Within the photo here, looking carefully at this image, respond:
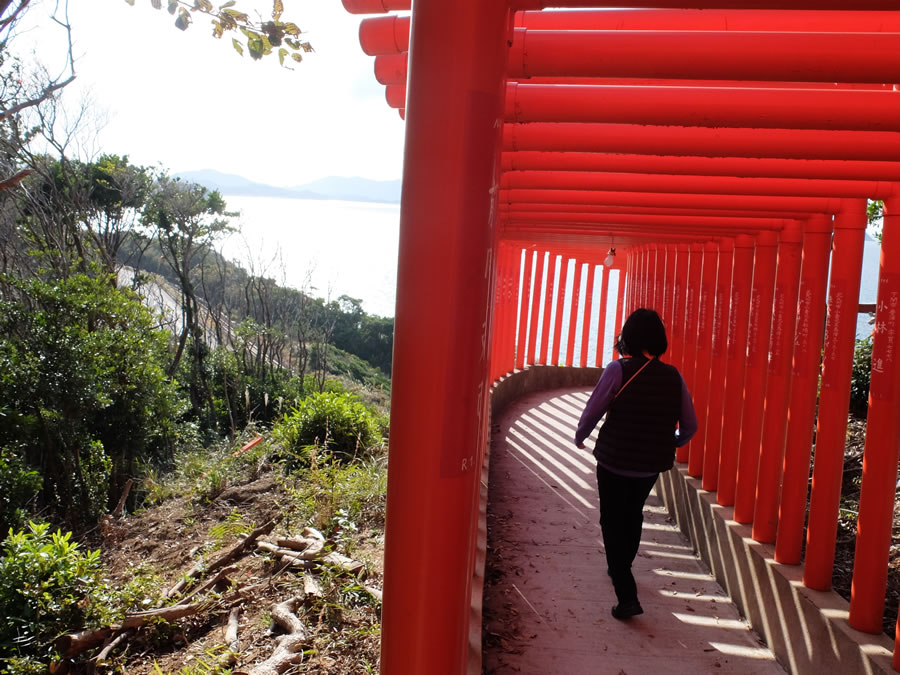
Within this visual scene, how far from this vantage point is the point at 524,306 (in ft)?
39.9

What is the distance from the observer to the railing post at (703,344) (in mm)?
5656

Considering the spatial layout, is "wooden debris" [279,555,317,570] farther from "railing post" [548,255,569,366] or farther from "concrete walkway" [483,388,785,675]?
"railing post" [548,255,569,366]

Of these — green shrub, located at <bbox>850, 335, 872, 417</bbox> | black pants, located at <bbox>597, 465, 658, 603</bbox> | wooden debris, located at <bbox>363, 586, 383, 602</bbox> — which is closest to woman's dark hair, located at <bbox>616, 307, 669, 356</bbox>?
black pants, located at <bbox>597, 465, 658, 603</bbox>

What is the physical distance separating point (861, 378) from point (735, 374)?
8.47ft

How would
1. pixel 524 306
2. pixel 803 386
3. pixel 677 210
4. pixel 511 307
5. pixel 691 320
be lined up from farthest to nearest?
pixel 524 306 → pixel 511 307 → pixel 691 320 → pixel 677 210 → pixel 803 386

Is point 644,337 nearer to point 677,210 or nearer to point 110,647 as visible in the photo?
point 677,210

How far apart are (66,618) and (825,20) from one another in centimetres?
566

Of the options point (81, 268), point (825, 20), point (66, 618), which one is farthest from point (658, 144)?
point (81, 268)

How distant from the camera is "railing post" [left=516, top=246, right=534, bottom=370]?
39.4ft

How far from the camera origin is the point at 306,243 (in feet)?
96.2

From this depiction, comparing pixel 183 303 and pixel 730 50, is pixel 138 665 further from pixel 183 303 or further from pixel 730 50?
pixel 183 303

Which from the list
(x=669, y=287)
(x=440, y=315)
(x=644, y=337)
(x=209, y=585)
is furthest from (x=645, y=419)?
(x=669, y=287)

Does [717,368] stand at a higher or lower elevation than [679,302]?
lower

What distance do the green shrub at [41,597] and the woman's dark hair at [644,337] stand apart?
13.6 feet
